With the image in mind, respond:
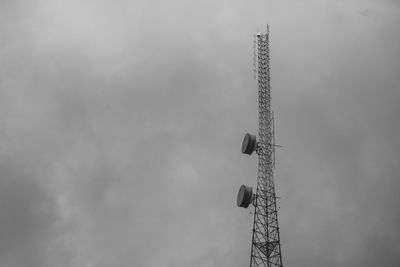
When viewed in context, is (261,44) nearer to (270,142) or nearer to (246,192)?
(270,142)

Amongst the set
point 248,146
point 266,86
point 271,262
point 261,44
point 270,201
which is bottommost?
point 271,262

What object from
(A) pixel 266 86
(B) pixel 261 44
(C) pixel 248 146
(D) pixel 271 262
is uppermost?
(B) pixel 261 44

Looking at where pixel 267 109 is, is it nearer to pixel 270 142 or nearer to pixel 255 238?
pixel 270 142

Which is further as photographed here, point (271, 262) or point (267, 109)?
point (267, 109)

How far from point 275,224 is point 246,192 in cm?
520

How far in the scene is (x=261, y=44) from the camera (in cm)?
8562

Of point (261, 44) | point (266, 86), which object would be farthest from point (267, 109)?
point (261, 44)

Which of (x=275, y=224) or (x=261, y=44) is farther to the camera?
(x=261, y=44)

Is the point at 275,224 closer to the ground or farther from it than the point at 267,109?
closer to the ground

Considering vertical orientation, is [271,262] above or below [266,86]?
below

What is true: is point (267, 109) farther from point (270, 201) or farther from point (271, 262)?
point (271, 262)

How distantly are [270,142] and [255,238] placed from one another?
12353mm

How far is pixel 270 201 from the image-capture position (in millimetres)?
80250

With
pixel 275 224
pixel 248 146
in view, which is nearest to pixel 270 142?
pixel 248 146
